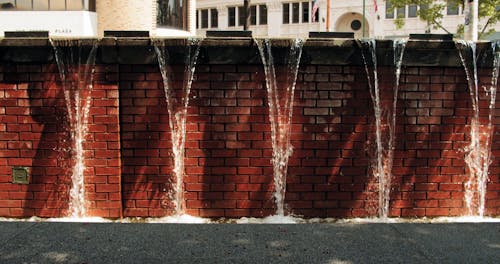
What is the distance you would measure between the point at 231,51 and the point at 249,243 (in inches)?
66.3

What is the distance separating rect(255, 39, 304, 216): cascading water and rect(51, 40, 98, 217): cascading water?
1.54 m

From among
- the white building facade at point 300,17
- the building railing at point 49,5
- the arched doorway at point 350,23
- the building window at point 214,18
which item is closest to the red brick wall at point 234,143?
the building railing at point 49,5

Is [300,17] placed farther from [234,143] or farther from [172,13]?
[234,143]

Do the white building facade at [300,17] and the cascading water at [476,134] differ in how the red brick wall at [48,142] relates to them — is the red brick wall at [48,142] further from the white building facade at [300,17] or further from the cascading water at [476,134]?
the white building facade at [300,17]

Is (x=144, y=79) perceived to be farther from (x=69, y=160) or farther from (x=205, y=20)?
(x=205, y=20)

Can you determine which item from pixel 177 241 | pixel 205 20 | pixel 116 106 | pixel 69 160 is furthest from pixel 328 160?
pixel 205 20

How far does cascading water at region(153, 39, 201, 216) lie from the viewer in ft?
15.1

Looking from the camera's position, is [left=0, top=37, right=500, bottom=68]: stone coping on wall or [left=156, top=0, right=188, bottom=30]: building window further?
[left=156, top=0, right=188, bottom=30]: building window

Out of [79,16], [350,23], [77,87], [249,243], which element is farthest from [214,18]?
[249,243]

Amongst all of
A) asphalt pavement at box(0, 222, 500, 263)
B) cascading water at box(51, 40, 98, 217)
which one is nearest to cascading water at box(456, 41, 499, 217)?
asphalt pavement at box(0, 222, 500, 263)

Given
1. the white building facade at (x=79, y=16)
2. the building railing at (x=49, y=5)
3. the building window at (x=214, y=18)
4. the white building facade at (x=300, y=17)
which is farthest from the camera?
the building window at (x=214, y=18)

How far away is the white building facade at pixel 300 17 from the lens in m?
48.4

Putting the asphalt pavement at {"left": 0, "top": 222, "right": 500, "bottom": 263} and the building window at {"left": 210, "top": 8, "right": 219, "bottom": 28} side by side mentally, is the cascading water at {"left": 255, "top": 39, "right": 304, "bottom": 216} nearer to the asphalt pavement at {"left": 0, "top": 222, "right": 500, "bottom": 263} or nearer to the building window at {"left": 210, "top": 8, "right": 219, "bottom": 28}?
the asphalt pavement at {"left": 0, "top": 222, "right": 500, "bottom": 263}

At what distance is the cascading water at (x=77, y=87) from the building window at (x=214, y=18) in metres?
52.5
